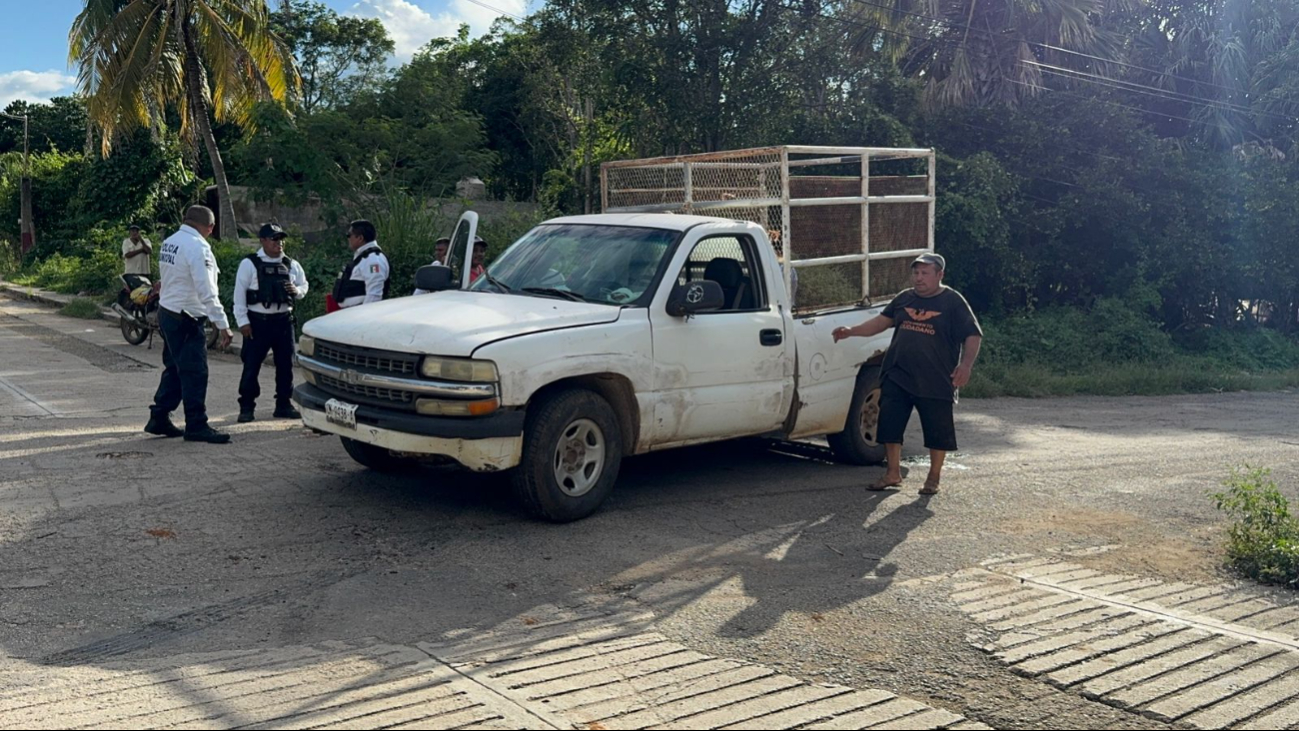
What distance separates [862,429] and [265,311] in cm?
498

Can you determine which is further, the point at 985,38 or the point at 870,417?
the point at 985,38

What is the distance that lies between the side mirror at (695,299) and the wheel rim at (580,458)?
3.03 ft

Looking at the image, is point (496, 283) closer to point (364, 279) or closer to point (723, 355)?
point (723, 355)

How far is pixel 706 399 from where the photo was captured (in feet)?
24.9


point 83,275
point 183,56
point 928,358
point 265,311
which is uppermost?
point 183,56

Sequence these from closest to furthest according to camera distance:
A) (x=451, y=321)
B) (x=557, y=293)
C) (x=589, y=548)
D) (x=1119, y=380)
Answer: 1. (x=589, y=548)
2. (x=451, y=321)
3. (x=557, y=293)
4. (x=1119, y=380)

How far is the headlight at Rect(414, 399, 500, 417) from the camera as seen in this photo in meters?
6.41

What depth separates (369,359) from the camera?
683cm

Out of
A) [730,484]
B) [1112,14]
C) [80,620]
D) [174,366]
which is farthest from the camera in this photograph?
[1112,14]

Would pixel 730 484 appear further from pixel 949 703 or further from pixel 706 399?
pixel 949 703

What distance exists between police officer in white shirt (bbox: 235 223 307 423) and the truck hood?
2705 millimetres

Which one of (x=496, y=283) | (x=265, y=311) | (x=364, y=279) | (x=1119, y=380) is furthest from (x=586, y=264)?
(x=1119, y=380)

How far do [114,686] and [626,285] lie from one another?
3972mm

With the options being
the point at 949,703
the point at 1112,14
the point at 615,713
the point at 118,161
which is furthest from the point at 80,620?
the point at 118,161
